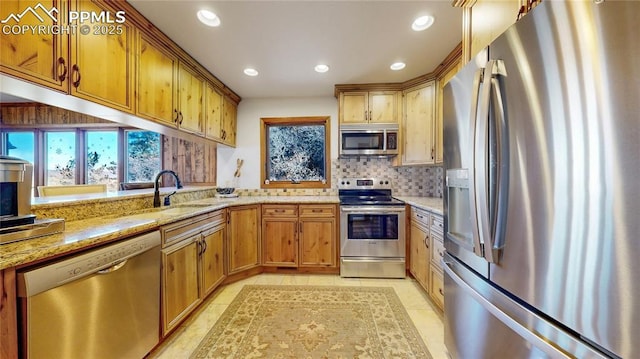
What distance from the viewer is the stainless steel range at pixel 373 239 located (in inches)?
108

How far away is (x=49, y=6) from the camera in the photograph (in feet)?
4.10

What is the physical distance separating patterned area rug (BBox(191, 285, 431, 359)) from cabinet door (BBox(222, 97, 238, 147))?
6.47 ft

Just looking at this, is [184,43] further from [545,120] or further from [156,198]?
[545,120]

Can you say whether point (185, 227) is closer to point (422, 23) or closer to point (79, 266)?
point (79, 266)

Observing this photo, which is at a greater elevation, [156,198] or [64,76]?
[64,76]

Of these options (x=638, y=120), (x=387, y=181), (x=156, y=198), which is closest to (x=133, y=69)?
(x=156, y=198)

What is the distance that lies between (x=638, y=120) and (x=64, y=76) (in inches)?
92.2

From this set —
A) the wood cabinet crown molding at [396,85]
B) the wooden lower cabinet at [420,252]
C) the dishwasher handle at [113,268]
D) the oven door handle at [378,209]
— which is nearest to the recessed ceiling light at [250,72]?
the wood cabinet crown molding at [396,85]

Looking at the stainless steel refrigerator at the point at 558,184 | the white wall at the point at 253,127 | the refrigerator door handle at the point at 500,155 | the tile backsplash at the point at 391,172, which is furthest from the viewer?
the white wall at the point at 253,127

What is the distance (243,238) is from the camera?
9.11 feet

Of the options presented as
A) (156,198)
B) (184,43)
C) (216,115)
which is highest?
(184,43)

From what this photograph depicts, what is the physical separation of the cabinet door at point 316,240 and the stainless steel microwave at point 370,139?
98 centimetres

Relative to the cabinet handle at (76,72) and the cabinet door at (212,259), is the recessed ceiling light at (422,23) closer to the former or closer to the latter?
the cabinet handle at (76,72)

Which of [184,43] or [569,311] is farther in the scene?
[184,43]
